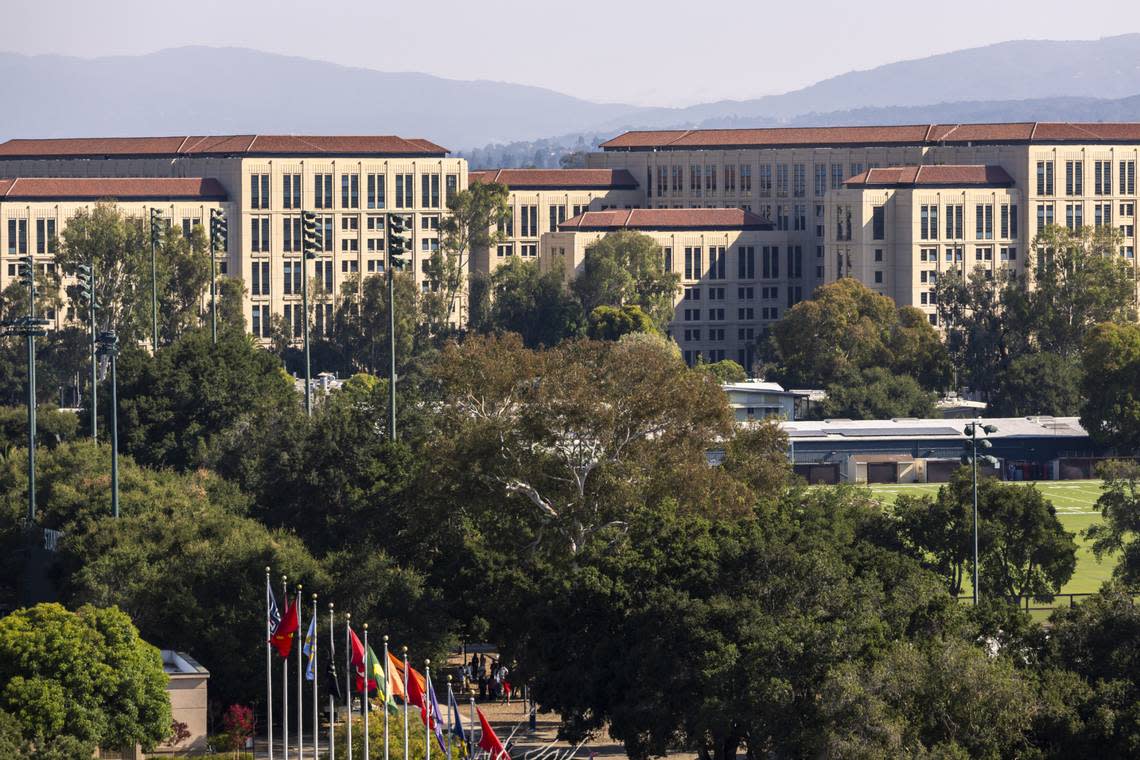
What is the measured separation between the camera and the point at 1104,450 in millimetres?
138125

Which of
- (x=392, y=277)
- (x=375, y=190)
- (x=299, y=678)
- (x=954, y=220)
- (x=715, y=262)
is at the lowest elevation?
(x=299, y=678)

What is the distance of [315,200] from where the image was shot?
641 ft

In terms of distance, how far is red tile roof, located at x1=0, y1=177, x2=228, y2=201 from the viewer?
7343 inches

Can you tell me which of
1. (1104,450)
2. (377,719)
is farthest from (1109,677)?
(1104,450)

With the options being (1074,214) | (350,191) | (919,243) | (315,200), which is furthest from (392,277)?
(1074,214)

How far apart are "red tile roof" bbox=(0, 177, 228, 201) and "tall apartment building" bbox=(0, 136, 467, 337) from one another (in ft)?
7.77

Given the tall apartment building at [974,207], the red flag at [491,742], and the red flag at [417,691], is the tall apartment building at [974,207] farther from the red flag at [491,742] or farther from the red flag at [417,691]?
the red flag at [491,742]

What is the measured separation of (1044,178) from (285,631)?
145 m

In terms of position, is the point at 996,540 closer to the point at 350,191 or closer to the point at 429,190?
the point at 350,191

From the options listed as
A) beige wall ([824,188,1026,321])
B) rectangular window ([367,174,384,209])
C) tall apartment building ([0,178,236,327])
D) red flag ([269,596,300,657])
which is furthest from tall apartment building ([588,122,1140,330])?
red flag ([269,596,300,657])

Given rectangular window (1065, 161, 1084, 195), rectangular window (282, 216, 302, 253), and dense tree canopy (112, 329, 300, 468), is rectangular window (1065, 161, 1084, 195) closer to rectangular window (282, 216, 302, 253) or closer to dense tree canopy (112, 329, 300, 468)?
rectangular window (282, 216, 302, 253)

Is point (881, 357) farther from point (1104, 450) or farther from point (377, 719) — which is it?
point (377, 719)

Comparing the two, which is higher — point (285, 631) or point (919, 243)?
point (919, 243)

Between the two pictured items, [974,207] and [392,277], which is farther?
[974,207]
